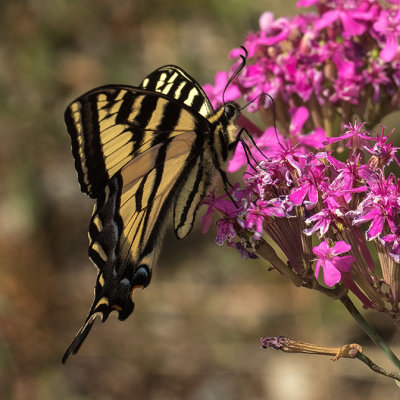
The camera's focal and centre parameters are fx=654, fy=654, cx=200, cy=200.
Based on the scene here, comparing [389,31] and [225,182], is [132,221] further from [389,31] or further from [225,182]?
[389,31]

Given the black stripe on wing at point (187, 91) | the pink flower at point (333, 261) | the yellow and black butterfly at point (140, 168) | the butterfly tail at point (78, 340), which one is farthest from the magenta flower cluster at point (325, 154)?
the butterfly tail at point (78, 340)

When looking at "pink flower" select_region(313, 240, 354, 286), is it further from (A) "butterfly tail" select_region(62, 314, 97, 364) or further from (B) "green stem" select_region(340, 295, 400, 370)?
(A) "butterfly tail" select_region(62, 314, 97, 364)

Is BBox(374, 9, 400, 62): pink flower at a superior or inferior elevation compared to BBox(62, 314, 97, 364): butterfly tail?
superior

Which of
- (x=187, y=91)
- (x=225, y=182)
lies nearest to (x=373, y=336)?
(x=225, y=182)

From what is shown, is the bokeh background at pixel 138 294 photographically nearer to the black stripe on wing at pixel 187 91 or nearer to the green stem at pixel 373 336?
the black stripe on wing at pixel 187 91

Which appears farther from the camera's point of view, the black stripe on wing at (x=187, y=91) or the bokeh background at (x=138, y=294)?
the bokeh background at (x=138, y=294)

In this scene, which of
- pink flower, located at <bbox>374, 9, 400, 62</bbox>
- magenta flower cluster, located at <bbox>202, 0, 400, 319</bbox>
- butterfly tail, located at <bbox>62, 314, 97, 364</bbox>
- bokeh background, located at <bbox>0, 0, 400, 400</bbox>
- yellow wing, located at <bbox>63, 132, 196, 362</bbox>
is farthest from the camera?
bokeh background, located at <bbox>0, 0, 400, 400</bbox>

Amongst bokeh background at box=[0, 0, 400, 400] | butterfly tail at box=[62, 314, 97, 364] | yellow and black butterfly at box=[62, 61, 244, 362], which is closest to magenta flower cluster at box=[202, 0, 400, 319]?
yellow and black butterfly at box=[62, 61, 244, 362]
